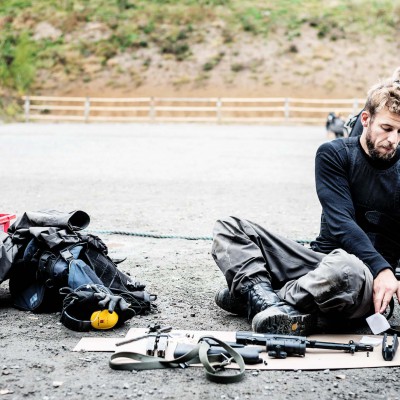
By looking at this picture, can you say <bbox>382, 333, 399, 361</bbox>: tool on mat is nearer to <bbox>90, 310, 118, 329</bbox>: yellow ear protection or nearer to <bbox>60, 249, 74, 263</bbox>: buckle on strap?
<bbox>90, 310, 118, 329</bbox>: yellow ear protection

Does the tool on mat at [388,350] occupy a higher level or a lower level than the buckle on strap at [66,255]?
lower

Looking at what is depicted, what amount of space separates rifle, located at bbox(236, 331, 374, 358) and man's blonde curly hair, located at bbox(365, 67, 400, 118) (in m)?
1.14

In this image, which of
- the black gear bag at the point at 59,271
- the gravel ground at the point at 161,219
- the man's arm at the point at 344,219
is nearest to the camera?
the gravel ground at the point at 161,219

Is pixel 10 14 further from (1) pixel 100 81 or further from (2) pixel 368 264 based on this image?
(2) pixel 368 264

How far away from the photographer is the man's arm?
311cm

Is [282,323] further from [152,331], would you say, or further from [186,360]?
[152,331]

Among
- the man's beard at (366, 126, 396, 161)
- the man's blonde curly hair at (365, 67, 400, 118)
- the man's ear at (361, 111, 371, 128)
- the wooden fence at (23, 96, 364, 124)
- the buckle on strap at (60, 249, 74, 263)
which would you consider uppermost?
the man's blonde curly hair at (365, 67, 400, 118)

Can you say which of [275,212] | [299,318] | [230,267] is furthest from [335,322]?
[275,212]

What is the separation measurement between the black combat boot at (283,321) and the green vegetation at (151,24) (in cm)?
3606

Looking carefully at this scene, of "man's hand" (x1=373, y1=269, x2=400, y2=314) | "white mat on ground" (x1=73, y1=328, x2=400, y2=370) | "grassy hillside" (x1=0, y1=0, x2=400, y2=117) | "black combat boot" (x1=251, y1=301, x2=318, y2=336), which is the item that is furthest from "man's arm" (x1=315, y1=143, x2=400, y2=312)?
"grassy hillside" (x1=0, y1=0, x2=400, y2=117)

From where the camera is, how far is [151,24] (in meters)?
43.0

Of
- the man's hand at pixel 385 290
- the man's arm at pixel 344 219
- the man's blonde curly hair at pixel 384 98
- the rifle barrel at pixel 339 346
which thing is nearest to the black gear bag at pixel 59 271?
the rifle barrel at pixel 339 346

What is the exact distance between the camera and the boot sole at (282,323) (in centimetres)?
316

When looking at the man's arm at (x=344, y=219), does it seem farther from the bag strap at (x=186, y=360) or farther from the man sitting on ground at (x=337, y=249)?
the bag strap at (x=186, y=360)
